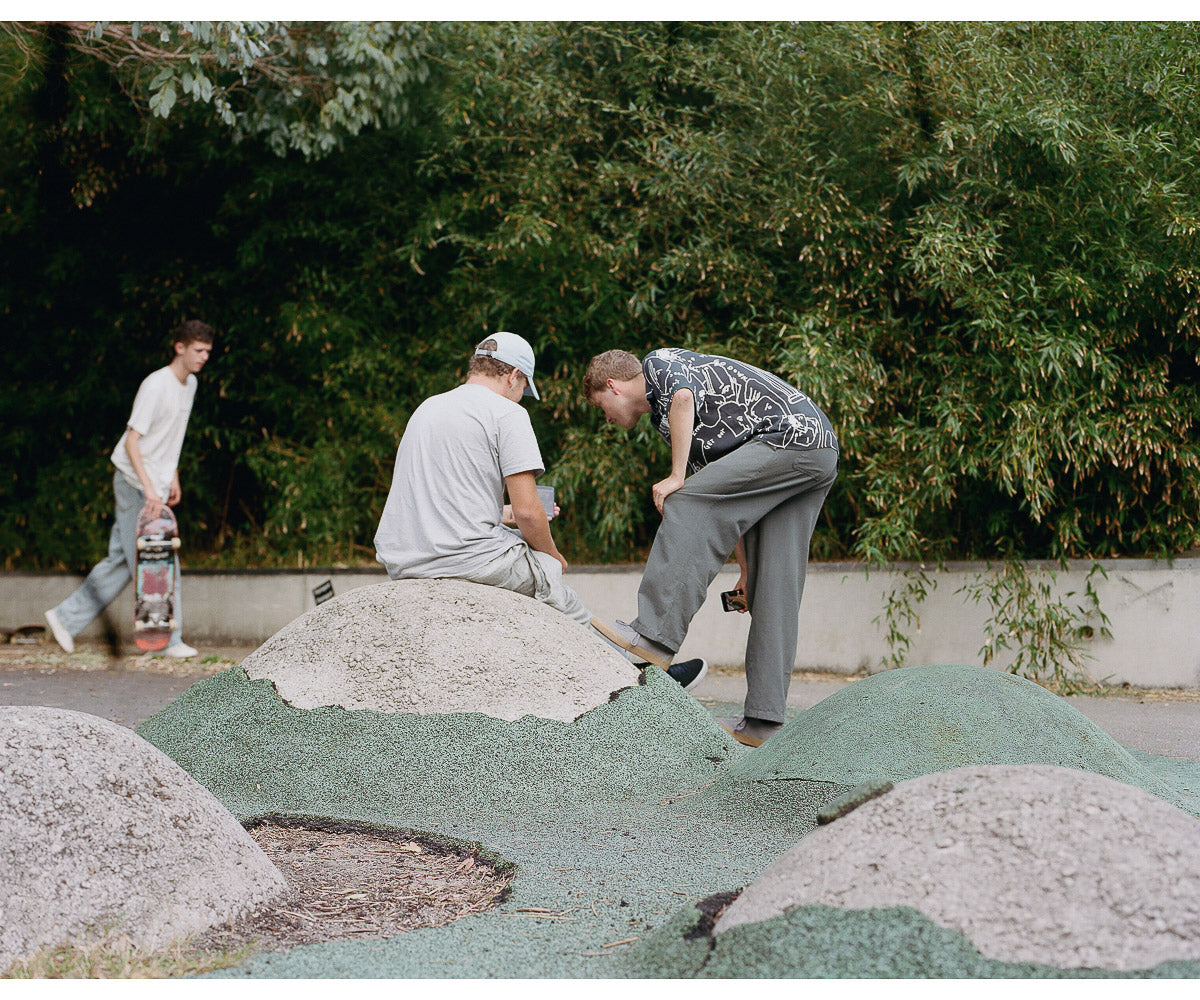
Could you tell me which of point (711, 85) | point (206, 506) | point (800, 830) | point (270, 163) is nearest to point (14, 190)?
point (270, 163)

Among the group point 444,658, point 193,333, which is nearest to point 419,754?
point 444,658

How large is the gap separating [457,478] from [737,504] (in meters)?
1.03

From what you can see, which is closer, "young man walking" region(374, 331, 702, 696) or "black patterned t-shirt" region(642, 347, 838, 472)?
"young man walking" region(374, 331, 702, 696)

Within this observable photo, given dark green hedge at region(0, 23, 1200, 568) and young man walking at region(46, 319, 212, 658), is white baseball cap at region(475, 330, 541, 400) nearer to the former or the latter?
dark green hedge at region(0, 23, 1200, 568)

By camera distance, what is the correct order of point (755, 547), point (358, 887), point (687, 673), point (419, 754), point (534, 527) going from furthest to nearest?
point (687, 673) → point (755, 547) → point (534, 527) → point (419, 754) → point (358, 887)

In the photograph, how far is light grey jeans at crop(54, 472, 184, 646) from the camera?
22.1ft

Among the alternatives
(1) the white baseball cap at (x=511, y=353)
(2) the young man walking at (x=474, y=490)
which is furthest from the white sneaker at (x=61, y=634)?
(1) the white baseball cap at (x=511, y=353)

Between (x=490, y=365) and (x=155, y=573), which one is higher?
(x=490, y=365)

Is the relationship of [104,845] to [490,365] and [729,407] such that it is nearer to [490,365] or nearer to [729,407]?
[490,365]

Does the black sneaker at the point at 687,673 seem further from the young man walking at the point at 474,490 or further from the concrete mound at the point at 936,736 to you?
the concrete mound at the point at 936,736

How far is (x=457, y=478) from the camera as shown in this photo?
4.14m

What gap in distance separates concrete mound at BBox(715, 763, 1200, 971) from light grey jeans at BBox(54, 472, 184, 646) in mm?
5300

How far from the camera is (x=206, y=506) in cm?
900

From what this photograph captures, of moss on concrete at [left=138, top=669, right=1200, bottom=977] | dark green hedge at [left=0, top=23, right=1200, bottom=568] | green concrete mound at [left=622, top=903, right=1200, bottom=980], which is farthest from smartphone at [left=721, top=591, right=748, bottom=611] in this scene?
green concrete mound at [left=622, top=903, right=1200, bottom=980]
